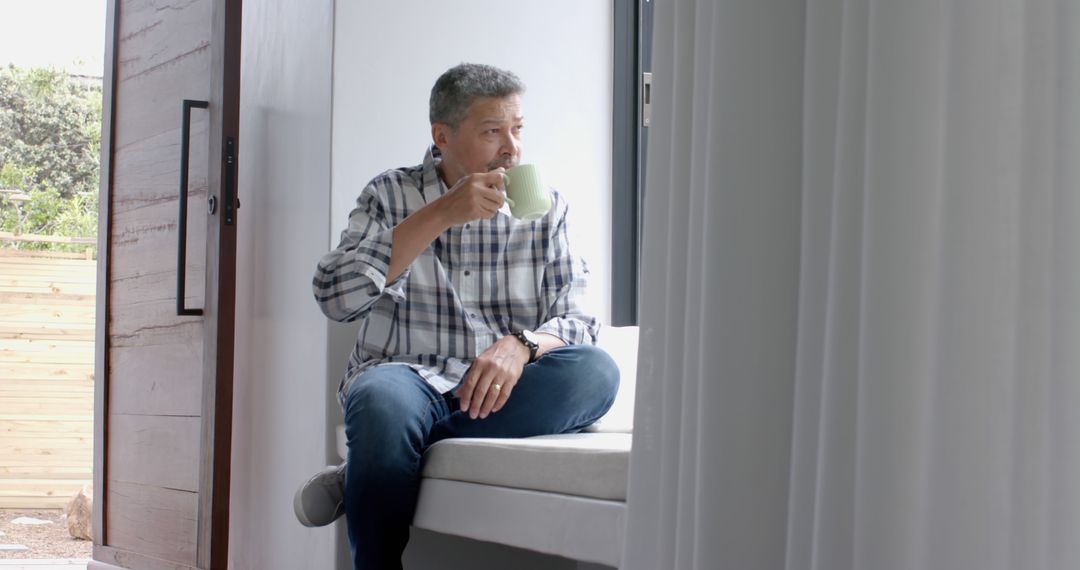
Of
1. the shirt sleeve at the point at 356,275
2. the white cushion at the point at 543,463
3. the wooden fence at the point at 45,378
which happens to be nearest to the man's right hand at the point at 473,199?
the shirt sleeve at the point at 356,275

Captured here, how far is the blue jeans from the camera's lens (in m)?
1.69

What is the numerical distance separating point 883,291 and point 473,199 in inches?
43.7

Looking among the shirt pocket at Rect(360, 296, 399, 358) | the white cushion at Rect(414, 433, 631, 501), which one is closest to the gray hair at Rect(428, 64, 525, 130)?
the shirt pocket at Rect(360, 296, 399, 358)

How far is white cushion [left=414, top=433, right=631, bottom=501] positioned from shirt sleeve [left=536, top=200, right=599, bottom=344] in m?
0.22

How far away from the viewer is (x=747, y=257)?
34.6 inches

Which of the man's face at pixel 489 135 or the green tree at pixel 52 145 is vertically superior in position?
the green tree at pixel 52 145

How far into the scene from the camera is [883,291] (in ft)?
2.36

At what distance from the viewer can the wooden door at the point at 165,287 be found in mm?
2498

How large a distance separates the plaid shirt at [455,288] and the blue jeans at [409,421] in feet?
0.32

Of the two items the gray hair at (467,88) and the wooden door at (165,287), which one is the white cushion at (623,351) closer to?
the gray hair at (467,88)

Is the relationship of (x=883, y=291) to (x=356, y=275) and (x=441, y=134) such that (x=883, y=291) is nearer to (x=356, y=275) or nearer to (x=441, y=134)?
(x=356, y=275)

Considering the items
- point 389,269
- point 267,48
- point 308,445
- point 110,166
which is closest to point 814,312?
point 389,269

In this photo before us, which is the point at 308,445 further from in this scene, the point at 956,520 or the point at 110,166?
the point at 956,520

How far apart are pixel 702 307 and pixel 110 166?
2542 mm
